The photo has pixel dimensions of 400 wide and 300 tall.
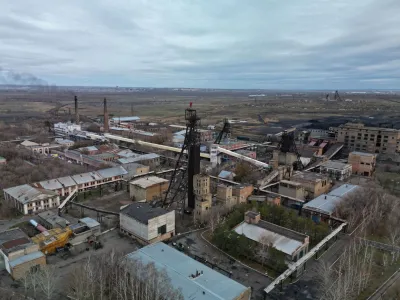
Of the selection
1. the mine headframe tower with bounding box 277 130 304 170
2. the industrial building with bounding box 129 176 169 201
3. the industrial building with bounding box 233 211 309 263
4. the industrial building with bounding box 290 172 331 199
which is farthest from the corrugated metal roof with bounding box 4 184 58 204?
the mine headframe tower with bounding box 277 130 304 170

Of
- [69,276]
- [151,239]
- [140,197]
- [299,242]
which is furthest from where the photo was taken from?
[140,197]

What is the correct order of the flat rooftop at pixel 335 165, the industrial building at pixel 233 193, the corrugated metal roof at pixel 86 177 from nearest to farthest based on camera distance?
1. the industrial building at pixel 233 193
2. the corrugated metal roof at pixel 86 177
3. the flat rooftop at pixel 335 165

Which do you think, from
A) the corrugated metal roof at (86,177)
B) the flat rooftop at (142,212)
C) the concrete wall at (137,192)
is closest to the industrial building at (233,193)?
the flat rooftop at (142,212)

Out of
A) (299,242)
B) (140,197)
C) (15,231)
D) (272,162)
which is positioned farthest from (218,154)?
(15,231)

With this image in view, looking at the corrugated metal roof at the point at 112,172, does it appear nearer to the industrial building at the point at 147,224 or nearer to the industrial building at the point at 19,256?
the industrial building at the point at 147,224

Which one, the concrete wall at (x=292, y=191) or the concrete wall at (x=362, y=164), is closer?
the concrete wall at (x=292, y=191)

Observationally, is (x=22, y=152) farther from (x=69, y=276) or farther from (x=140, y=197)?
(x=69, y=276)
